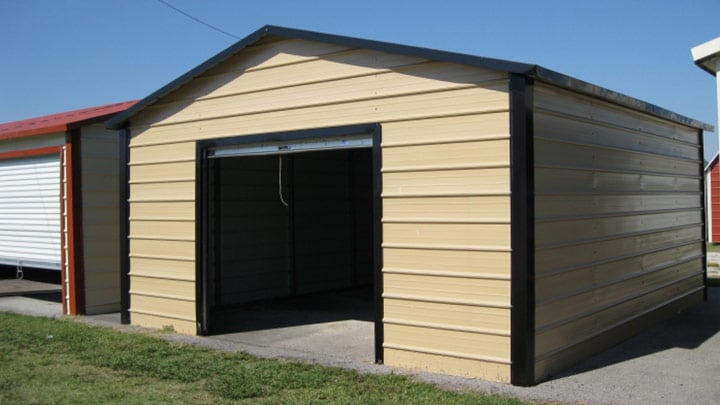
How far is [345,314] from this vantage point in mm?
10336

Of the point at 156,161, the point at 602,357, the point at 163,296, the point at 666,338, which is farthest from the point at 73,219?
the point at 666,338

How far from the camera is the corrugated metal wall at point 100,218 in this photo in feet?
33.1

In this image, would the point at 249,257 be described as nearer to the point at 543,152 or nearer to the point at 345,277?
the point at 345,277

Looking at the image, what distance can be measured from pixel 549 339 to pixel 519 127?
195 cm

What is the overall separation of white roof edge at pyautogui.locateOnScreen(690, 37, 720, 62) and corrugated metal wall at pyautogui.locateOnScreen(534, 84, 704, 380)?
43.3 inches

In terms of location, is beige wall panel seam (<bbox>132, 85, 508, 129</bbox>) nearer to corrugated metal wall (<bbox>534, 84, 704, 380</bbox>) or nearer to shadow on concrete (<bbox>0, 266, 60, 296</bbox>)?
corrugated metal wall (<bbox>534, 84, 704, 380</bbox>)

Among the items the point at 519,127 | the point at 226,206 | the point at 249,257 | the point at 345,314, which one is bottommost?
the point at 345,314

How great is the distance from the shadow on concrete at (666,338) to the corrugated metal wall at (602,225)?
122 millimetres

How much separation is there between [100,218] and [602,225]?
7.04 meters

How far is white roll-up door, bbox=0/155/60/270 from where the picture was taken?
10.6 meters

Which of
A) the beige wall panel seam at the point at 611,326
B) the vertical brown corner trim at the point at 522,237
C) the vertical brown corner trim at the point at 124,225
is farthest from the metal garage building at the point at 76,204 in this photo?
the beige wall panel seam at the point at 611,326

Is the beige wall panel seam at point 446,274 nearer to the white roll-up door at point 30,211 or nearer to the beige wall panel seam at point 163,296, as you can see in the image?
the beige wall panel seam at point 163,296

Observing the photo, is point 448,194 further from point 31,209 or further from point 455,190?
point 31,209

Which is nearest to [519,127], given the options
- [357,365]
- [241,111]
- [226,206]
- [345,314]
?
[357,365]
